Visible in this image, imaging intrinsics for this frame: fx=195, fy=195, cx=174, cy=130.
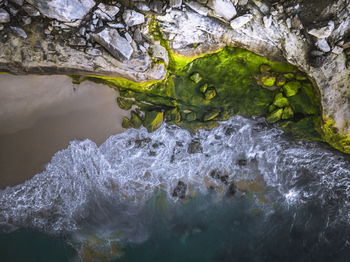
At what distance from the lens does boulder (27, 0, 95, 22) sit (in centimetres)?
339

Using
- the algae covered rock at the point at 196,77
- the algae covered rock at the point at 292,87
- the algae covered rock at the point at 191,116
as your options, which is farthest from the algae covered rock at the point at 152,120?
the algae covered rock at the point at 292,87

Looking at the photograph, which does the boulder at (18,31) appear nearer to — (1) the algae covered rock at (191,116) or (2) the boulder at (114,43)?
(2) the boulder at (114,43)

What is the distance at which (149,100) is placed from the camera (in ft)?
15.6

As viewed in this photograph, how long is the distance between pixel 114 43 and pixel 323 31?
3.77 meters

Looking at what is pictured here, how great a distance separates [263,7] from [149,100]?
300 centimetres

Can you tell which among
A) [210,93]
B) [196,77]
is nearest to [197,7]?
[196,77]

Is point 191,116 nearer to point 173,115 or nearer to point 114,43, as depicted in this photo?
point 173,115

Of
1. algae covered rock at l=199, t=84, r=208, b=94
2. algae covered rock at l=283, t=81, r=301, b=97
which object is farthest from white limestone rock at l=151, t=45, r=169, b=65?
algae covered rock at l=283, t=81, r=301, b=97

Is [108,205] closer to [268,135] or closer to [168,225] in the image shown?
[168,225]

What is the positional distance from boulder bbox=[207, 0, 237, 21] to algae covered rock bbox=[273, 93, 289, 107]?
2146 mm

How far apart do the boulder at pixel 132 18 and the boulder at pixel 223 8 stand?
133 centimetres

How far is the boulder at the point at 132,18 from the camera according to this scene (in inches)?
145

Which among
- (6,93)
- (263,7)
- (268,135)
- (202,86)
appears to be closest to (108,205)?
(6,93)

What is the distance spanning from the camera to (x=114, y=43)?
12.2 feet
